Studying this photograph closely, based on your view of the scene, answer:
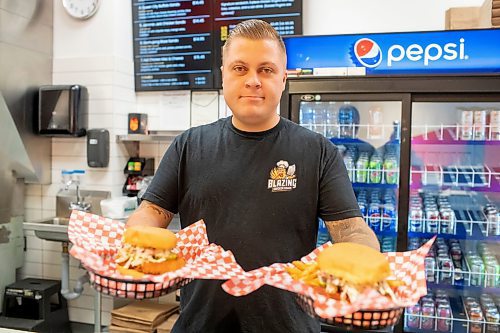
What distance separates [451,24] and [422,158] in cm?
87

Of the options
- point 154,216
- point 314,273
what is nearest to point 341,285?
point 314,273

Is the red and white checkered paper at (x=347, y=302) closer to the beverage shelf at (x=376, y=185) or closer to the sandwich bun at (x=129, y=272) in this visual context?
the sandwich bun at (x=129, y=272)

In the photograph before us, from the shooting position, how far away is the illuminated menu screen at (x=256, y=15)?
366 centimetres

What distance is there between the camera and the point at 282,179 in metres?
1.64

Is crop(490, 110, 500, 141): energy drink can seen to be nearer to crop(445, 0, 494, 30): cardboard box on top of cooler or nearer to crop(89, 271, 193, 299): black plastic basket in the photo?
crop(445, 0, 494, 30): cardboard box on top of cooler

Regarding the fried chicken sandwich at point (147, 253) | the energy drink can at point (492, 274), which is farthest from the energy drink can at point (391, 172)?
the fried chicken sandwich at point (147, 253)

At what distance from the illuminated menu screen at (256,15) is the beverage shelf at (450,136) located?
4.07 ft

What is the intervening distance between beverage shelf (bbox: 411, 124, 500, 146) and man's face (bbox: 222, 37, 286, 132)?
5.65ft

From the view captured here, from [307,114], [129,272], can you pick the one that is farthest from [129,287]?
[307,114]

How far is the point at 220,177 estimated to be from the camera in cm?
166

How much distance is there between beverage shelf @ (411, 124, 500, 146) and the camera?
9.46 feet

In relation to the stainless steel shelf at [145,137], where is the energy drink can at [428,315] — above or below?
below

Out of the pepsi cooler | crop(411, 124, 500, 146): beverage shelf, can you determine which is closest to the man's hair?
the pepsi cooler

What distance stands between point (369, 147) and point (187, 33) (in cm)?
180
